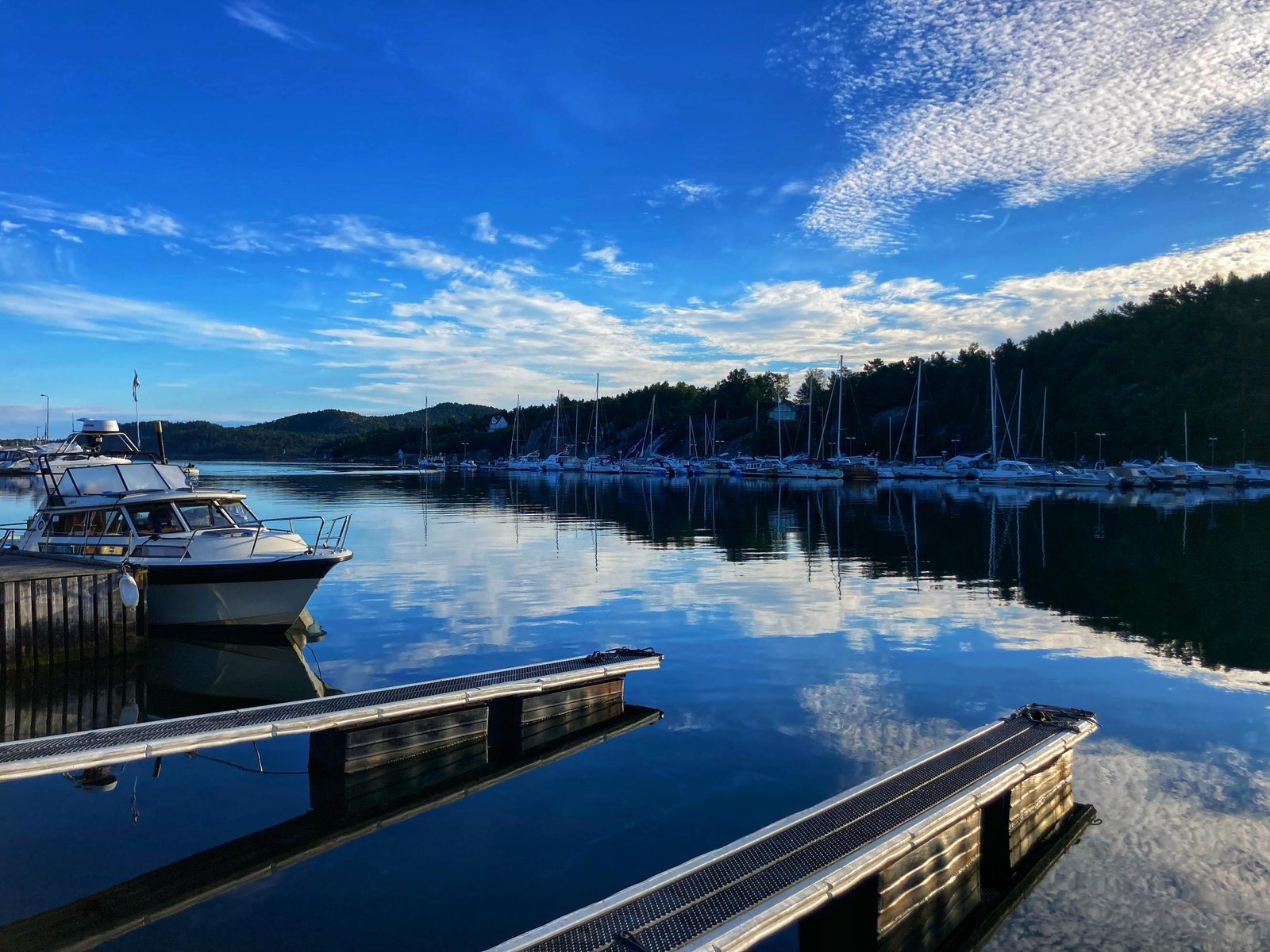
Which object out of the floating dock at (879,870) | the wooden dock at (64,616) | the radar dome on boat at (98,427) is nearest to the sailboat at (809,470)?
the radar dome on boat at (98,427)

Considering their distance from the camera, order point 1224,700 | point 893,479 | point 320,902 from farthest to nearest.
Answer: point 893,479 → point 1224,700 → point 320,902

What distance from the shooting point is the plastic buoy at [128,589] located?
17.0m

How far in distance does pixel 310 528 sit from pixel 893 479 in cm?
7505

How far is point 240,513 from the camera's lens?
22297mm

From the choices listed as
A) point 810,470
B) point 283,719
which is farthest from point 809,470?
point 283,719

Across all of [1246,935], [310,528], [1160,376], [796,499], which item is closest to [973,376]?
[1160,376]

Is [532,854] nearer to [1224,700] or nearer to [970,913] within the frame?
[970,913]

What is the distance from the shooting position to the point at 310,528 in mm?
44594

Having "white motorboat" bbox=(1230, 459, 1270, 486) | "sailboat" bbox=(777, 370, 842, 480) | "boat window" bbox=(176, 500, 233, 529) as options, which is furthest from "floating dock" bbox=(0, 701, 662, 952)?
"white motorboat" bbox=(1230, 459, 1270, 486)

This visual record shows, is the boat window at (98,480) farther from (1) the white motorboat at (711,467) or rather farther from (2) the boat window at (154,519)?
(1) the white motorboat at (711,467)

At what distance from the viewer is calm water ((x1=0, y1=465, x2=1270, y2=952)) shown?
7.99 metres

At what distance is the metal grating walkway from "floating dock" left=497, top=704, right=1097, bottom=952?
519 cm

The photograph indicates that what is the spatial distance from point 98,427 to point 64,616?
12376 mm

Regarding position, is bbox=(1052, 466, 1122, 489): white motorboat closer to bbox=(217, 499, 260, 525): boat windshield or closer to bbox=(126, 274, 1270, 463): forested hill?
bbox=(126, 274, 1270, 463): forested hill
